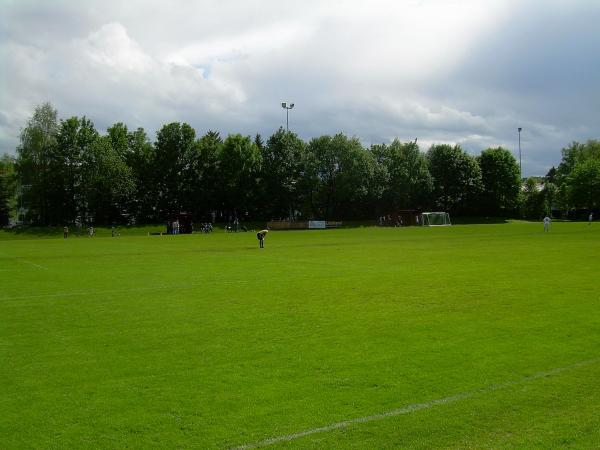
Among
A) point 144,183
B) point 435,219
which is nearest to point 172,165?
point 144,183

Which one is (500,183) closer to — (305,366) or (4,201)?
(4,201)

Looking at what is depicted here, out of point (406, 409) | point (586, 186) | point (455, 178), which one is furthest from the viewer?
point (455, 178)

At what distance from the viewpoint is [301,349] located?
8.10 metres

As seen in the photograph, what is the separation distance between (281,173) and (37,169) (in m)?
37.2

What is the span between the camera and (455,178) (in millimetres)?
99000

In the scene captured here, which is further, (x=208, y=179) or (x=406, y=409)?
(x=208, y=179)

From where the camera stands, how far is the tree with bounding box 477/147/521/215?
100062 millimetres

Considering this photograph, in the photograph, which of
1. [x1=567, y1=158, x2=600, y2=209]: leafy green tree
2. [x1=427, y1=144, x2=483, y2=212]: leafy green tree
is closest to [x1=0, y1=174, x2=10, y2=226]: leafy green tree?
[x1=427, y1=144, x2=483, y2=212]: leafy green tree

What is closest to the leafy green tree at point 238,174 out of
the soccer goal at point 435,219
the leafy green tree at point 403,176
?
the leafy green tree at point 403,176

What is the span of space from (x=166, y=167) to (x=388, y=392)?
80550 millimetres

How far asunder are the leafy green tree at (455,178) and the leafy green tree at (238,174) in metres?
36.6

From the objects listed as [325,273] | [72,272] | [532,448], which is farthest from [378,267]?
[532,448]

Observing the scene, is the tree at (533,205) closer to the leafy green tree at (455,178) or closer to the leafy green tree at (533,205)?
the leafy green tree at (533,205)

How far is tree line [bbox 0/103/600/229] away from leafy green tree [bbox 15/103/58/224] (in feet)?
0.48
